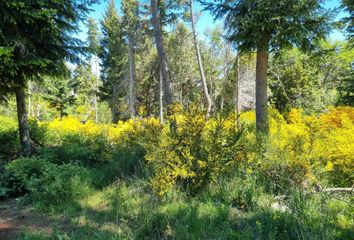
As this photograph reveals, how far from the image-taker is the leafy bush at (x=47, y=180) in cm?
498

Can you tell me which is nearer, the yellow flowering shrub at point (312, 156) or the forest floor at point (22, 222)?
the forest floor at point (22, 222)

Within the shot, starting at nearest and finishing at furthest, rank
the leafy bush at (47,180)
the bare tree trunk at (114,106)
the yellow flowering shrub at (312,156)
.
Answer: the yellow flowering shrub at (312,156) < the leafy bush at (47,180) < the bare tree trunk at (114,106)

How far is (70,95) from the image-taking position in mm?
Result: 31406

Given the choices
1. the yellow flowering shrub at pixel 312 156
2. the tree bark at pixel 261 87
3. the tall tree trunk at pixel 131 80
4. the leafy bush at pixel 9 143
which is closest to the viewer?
the yellow flowering shrub at pixel 312 156

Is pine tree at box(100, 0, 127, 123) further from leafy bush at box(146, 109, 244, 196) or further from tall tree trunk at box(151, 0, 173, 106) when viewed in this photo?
leafy bush at box(146, 109, 244, 196)

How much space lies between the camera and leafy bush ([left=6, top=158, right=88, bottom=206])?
4984 mm

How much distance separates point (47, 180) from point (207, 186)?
2.73m

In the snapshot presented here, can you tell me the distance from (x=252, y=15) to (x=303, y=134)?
3.26 m

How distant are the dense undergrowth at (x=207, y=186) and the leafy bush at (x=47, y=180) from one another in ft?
0.06

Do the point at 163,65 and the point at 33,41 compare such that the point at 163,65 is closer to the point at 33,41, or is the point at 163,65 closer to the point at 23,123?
the point at 33,41

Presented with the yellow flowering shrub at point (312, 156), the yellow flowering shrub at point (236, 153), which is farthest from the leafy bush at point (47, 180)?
the yellow flowering shrub at point (312, 156)

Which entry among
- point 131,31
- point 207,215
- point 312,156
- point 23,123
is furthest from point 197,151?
point 131,31

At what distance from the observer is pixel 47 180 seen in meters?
5.21

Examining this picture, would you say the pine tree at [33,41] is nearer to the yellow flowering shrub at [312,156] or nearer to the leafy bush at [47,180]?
the leafy bush at [47,180]
